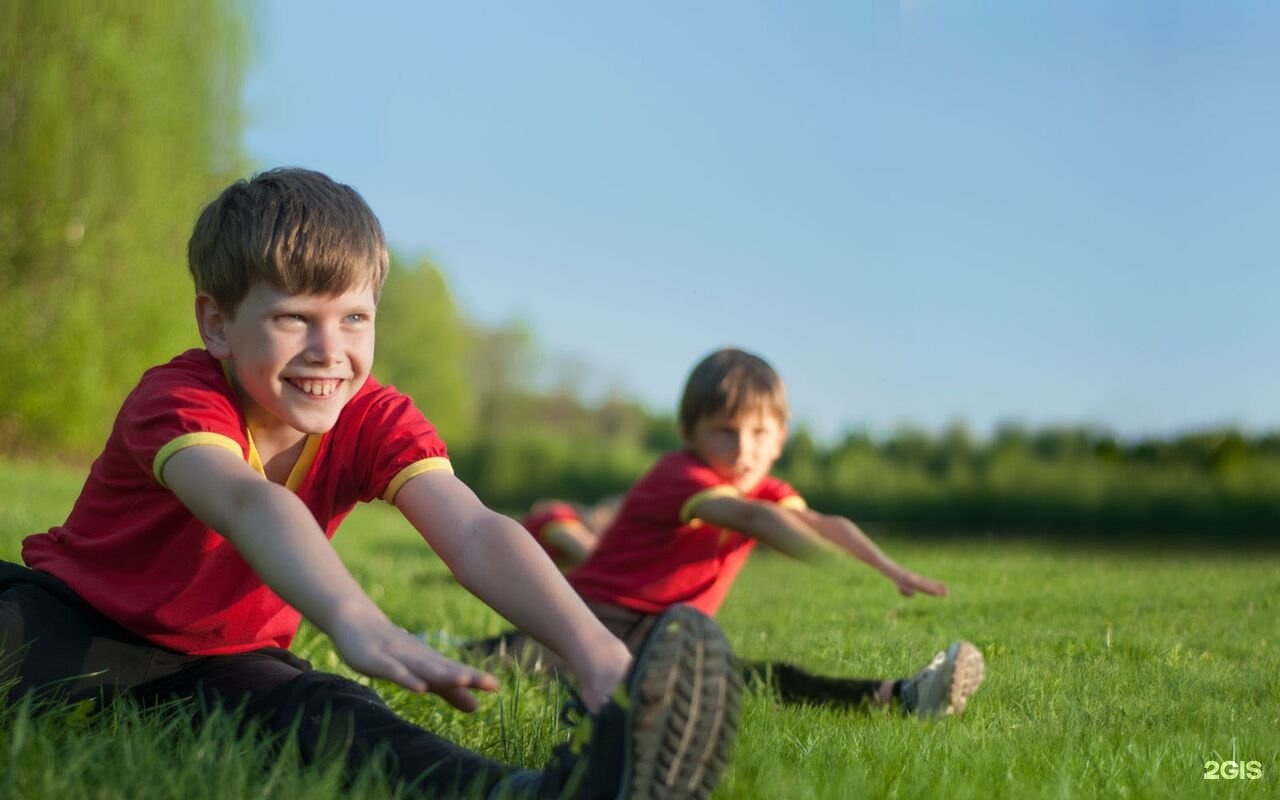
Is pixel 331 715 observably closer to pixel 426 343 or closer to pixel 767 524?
pixel 767 524

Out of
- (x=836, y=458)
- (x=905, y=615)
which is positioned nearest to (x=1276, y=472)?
(x=905, y=615)

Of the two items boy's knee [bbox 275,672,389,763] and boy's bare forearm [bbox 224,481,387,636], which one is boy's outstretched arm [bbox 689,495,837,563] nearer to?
boy's knee [bbox 275,672,389,763]

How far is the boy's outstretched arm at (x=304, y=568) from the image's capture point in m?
1.49

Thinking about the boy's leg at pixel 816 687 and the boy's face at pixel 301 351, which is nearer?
the boy's face at pixel 301 351

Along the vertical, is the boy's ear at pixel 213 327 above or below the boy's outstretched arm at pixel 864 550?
above

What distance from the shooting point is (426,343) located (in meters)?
26.0

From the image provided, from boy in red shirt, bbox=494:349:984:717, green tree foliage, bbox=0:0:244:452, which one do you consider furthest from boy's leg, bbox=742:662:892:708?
green tree foliage, bbox=0:0:244:452

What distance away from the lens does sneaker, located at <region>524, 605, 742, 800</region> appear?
1483 mm

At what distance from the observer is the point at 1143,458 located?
2.92 metres

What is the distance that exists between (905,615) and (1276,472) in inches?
33.9

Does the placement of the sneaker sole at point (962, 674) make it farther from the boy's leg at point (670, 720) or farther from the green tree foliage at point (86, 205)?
the green tree foliage at point (86, 205)

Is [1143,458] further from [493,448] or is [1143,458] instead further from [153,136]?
[493,448]

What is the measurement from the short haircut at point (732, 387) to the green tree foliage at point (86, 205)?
12312 millimetres

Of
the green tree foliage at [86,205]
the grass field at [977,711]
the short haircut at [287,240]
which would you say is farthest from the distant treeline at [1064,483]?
the green tree foliage at [86,205]
